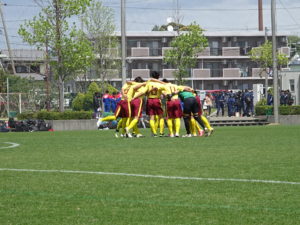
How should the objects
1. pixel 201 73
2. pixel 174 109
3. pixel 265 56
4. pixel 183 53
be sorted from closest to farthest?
pixel 174 109
pixel 183 53
pixel 265 56
pixel 201 73

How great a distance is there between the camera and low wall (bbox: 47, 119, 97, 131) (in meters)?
44.0

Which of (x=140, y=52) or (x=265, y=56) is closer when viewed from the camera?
(x=265, y=56)

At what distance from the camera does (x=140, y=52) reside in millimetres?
94875

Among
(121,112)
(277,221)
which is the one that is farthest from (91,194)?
(121,112)

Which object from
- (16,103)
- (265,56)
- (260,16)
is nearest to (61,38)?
(16,103)

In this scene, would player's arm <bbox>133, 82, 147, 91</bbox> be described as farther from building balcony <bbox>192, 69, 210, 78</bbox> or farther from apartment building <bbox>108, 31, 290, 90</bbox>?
building balcony <bbox>192, 69, 210, 78</bbox>

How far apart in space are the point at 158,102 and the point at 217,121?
76.4ft

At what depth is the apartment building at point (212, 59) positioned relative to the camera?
3755 inches

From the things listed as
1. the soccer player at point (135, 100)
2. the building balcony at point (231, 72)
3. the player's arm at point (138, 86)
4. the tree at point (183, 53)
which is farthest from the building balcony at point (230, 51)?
the player's arm at point (138, 86)

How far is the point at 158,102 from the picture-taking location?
2616 cm

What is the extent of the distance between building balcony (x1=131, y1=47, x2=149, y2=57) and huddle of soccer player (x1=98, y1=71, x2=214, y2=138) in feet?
225

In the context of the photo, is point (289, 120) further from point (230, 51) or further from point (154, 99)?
point (230, 51)

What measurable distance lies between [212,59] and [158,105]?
7371cm

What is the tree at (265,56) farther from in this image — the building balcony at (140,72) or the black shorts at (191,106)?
the black shorts at (191,106)
